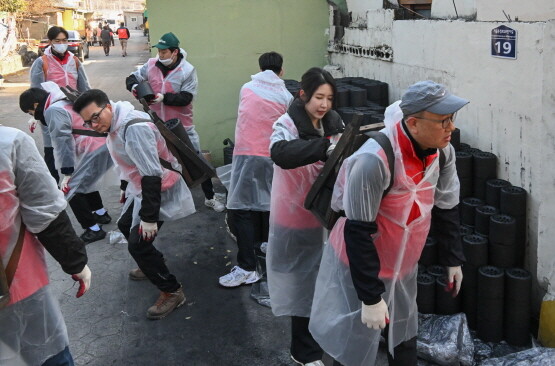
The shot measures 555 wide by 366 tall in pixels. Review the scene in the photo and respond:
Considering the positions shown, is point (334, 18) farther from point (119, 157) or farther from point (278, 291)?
point (278, 291)

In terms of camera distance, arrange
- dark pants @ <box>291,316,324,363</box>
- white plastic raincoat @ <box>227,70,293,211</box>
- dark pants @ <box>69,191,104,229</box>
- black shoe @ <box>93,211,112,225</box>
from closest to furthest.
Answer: dark pants @ <box>291,316,324,363</box>
white plastic raincoat @ <box>227,70,293,211</box>
dark pants @ <box>69,191,104,229</box>
black shoe @ <box>93,211,112,225</box>

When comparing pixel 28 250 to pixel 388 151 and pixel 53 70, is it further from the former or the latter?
pixel 53 70

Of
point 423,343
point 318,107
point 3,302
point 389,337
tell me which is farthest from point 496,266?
point 3,302

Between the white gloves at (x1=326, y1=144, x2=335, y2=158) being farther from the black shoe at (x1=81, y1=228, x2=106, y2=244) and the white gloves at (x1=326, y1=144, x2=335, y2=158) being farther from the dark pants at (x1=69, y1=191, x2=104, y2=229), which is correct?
the black shoe at (x1=81, y1=228, x2=106, y2=244)

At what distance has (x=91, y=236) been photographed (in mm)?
5918

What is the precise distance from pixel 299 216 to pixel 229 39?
5.37 meters

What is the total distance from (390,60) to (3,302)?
5087mm

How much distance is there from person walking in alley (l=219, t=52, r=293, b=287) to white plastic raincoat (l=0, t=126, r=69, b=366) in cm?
232

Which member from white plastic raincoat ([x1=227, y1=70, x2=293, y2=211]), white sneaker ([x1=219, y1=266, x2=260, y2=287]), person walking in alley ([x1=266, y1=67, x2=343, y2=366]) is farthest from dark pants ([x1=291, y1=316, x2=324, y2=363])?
white plastic raincoat ([x1=227, y1=70, x2=293, y2=211])

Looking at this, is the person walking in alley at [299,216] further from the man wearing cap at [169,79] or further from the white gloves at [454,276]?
the man wearing cap at [169,79]

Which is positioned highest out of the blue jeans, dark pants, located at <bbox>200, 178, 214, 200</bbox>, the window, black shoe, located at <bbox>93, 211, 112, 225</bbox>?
the window

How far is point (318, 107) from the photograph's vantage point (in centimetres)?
324

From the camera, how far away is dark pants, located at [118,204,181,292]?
4.11m

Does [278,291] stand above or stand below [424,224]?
below
